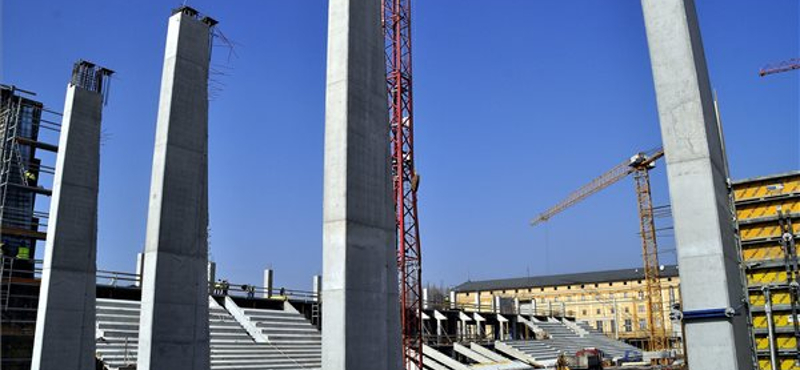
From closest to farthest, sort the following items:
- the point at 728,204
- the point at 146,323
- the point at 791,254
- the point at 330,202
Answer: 1. the point at 791,254
2. the point at 728,204
3. the point at 330,202
4. the point at 146,323

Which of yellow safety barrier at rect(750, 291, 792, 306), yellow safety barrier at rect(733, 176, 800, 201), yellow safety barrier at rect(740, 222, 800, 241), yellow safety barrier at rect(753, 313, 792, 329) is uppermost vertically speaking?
yellow safety barrier at rect(733, 176, 800, 201)

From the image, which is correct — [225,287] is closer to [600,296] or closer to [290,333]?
[290,333]

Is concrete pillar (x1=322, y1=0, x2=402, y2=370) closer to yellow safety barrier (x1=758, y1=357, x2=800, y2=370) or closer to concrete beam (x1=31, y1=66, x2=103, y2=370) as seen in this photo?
yellow safety barrier (x1=758, y1=357, x2=800, y2=370)

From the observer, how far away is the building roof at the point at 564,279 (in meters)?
83.3

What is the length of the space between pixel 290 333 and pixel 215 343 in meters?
4.62

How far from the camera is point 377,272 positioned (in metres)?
10.6

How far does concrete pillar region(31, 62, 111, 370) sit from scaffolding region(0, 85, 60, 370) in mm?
6907

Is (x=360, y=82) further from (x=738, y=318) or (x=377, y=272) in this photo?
(x=738, y=318)

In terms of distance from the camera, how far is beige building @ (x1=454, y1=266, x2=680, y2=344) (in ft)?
257

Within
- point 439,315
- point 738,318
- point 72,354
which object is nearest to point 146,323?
point 72,354

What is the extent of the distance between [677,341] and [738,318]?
60.0 m

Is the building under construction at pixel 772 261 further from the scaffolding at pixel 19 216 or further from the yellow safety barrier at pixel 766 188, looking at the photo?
the scaffolding at pixel 19 216

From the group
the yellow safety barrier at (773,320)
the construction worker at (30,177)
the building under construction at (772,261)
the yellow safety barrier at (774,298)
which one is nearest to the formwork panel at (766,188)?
the building under construction at (772,261)

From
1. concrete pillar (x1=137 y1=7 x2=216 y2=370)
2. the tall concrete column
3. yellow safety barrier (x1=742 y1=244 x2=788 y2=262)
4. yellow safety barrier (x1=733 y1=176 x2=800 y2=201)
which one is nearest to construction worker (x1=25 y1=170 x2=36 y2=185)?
concrete pillar (x1=137 y1=7 x2=216 y2=370)
